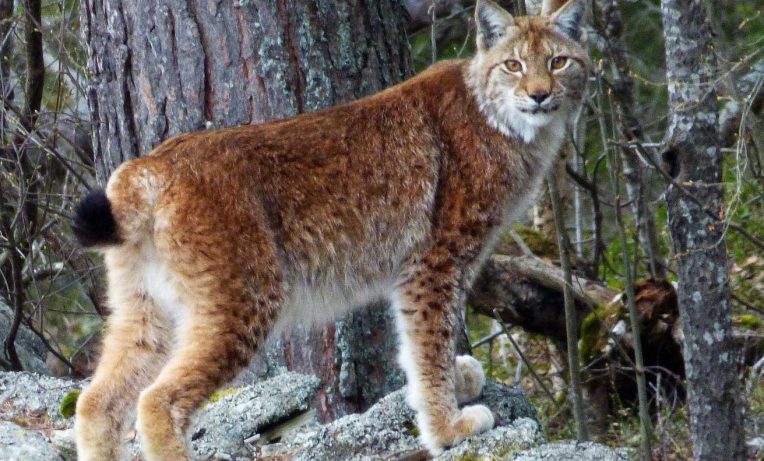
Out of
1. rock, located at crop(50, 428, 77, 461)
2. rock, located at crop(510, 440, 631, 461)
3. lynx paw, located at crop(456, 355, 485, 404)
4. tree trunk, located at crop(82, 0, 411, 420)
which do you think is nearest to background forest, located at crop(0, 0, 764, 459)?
tree trunk, located at crop(82, 0, 411, 420)

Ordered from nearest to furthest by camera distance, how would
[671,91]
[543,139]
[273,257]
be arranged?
[273,257] < [543,139] < [671,91]

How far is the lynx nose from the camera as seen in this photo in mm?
5434

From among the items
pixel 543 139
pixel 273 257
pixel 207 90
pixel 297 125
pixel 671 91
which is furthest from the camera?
pixel 671 91

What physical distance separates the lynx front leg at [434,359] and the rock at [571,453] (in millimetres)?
429

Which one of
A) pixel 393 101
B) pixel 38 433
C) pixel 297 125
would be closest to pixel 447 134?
pixel 393 101

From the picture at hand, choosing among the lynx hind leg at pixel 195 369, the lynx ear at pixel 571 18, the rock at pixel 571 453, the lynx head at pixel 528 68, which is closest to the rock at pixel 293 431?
the rock at pixel 571 453

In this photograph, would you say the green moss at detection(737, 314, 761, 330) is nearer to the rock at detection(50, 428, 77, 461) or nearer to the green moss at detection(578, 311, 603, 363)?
the green moss at detection(578, 311, 603, 363)

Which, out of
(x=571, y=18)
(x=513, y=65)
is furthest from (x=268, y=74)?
(x=571, y=18)

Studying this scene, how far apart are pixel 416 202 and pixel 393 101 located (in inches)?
21.3

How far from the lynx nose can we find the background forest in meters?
0.89

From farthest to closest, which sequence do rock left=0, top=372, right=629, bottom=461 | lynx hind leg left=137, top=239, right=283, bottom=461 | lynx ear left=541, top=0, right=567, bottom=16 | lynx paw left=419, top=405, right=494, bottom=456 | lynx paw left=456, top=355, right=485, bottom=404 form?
lynx ear left=541, top=0, right=567, bottom=16 → lynx paw left=456, top=355, right=485, bottom=404 → lynx paw left=419, top=405, right=494, bottom=456 → rock left=0, top=372, right=629, bottom=461 → lynx hind leg left=137, top=239, right=283, bottom=461

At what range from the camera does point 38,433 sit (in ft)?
16.4

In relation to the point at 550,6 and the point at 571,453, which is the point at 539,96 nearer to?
the point at 550,6

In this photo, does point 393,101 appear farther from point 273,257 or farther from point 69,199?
point 69,199
